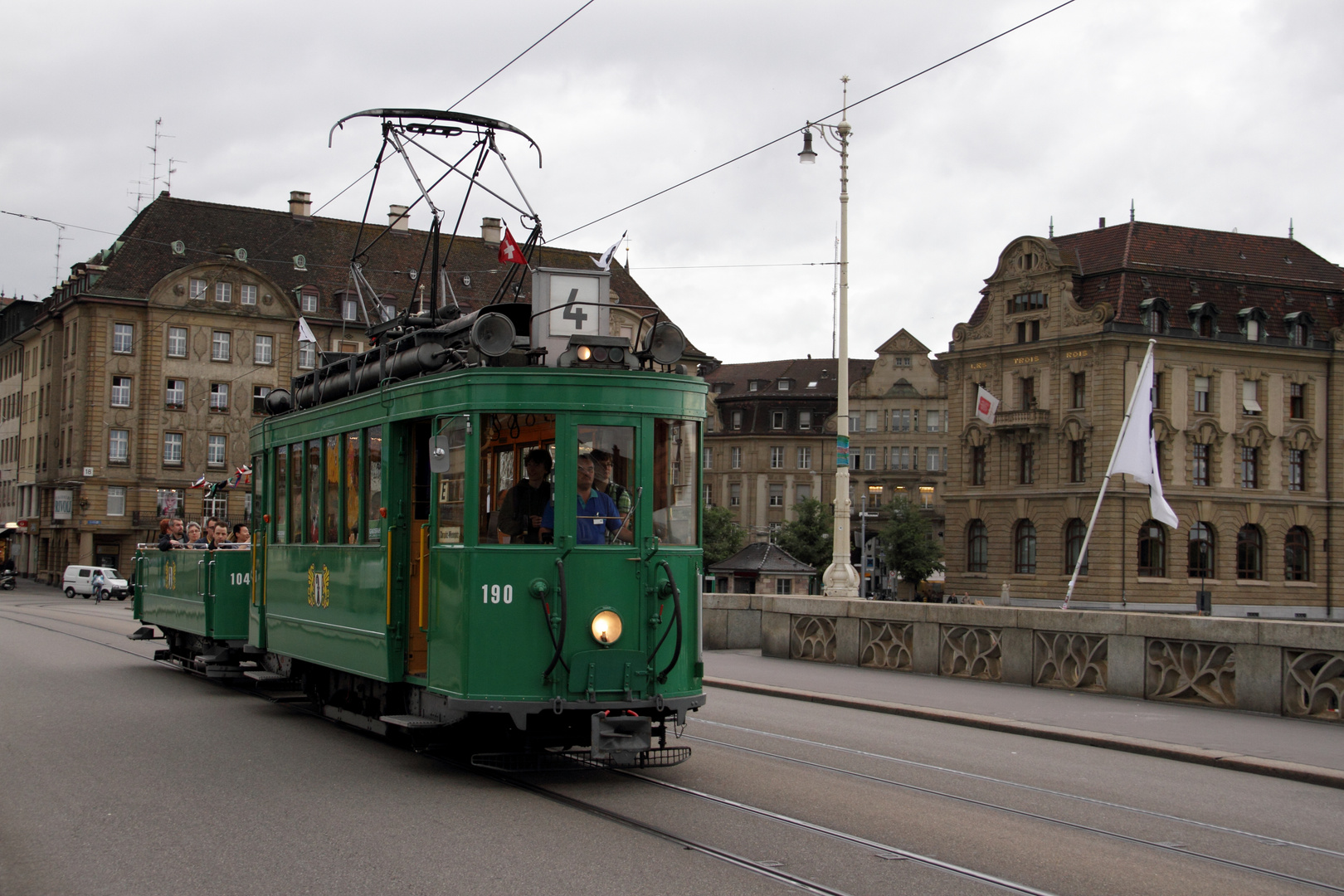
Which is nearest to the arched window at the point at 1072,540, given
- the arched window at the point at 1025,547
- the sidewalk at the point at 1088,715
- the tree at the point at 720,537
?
the arched window at the point at 1025,547

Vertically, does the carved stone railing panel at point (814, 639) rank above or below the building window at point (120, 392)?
below

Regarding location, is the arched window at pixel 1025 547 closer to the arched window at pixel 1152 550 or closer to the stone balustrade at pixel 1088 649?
the arched window at pixel 1152 550

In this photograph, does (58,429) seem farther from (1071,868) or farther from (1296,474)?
(1071,868)

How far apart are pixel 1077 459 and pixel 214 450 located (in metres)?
42.1

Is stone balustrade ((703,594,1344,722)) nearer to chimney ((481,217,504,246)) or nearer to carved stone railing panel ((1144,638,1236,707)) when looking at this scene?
carved stone railing panel ((1144,638,1236,707))

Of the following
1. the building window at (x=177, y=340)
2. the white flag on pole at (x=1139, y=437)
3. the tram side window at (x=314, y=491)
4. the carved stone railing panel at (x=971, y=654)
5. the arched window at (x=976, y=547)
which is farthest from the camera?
the arched window at (x=976, y=547)

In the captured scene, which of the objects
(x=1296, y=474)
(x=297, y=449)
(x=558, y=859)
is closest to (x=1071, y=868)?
(x=558, y=859)

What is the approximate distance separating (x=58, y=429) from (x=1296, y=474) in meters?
62.1

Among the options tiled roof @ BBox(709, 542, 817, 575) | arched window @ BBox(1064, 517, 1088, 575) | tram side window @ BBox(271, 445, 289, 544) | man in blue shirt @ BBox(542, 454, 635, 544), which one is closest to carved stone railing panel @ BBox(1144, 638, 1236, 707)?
man in blue shirt @ BBox(542, 454, 635, 544)

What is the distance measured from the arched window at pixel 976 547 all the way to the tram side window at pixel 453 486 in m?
66.2

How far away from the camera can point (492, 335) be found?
9969 millimetres

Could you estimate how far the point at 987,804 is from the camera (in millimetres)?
9609

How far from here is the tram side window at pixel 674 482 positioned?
394 inches

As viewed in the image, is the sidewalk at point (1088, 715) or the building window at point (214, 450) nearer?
the sidewalk at point (1088, 715)
